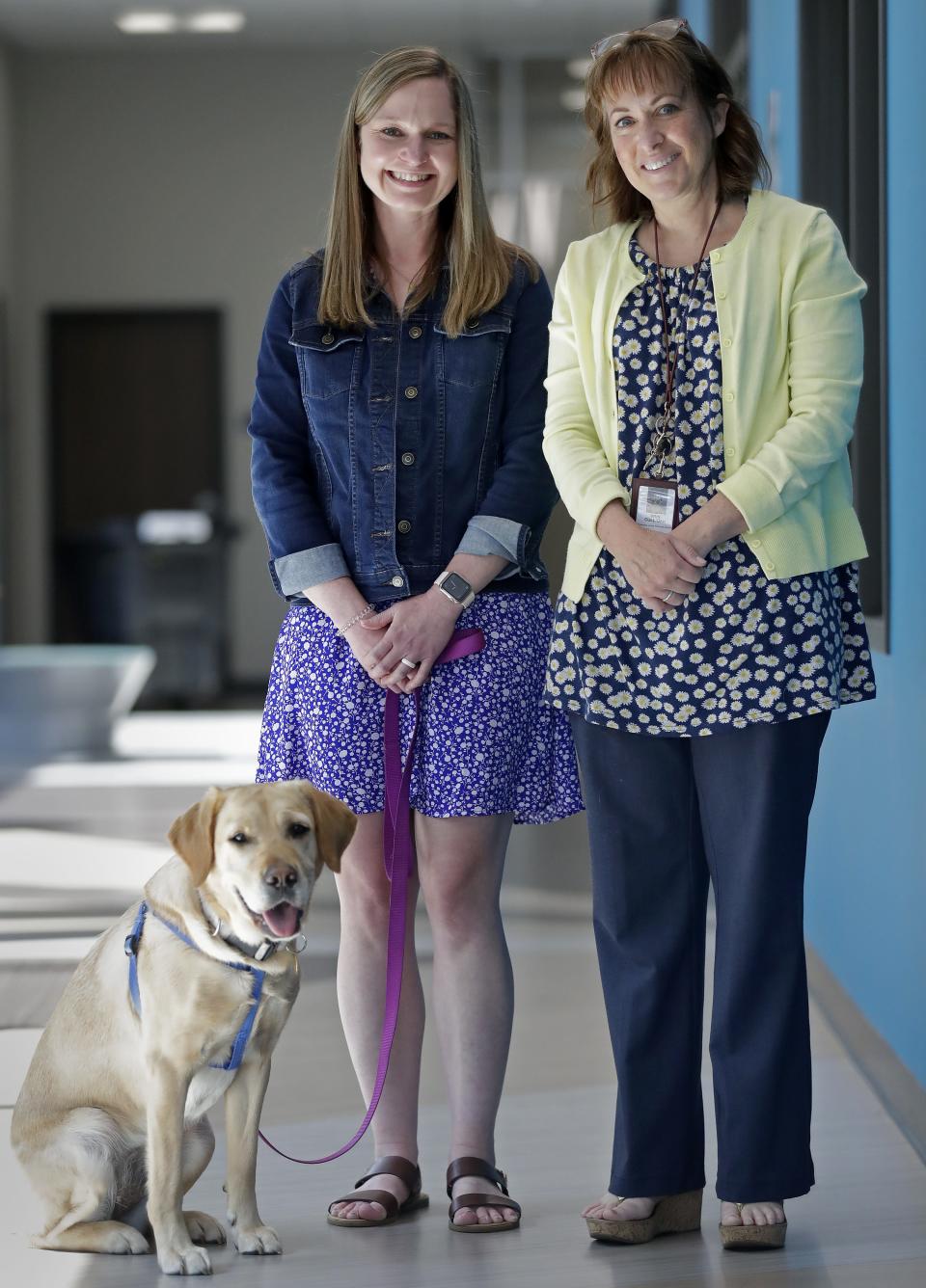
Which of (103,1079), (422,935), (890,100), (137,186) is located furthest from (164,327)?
(103,1079)

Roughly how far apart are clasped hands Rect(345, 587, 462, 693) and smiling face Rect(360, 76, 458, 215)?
21.0 inches

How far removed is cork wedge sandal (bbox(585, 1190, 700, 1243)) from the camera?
2098 mm

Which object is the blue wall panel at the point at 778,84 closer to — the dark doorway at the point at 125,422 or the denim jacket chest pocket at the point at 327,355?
the denim jacket chest pocket at the point at 327,355

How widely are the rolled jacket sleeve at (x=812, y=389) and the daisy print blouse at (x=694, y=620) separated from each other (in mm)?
74

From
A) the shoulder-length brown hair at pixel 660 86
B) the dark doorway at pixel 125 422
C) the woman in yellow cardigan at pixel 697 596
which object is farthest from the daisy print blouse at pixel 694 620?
the dark doorway at pixel 125 422

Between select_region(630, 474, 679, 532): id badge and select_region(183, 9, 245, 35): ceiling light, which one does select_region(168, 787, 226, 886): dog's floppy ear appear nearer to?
select_region(630, 474, 679, 532): id badge

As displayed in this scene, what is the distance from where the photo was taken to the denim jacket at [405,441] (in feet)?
7.21

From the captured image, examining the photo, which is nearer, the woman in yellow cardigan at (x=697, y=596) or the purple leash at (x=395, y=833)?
the woman in yellow cardigan at (x=697, y=596)

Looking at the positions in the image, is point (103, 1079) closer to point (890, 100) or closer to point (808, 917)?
point (890, 100)

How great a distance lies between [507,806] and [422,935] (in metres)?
1.98

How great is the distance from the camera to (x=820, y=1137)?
257 cm

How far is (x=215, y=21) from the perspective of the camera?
11219 millimetres

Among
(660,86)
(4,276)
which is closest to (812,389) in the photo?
(660,86)

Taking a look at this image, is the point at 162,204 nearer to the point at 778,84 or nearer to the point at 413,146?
the point at 778,84
